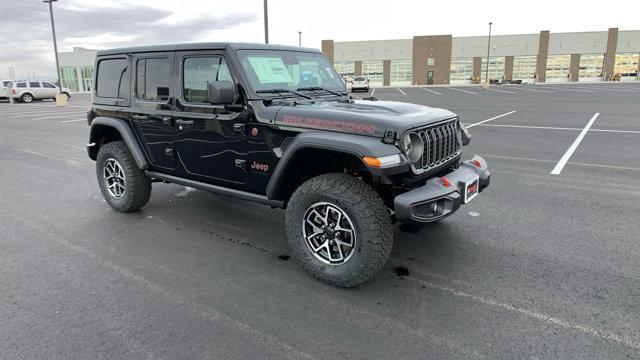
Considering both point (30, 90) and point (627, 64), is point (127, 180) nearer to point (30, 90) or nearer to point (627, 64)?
point (30, 90)

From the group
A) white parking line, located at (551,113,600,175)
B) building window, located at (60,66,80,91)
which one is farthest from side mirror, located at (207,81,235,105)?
building window, located at (60,66,80,91)

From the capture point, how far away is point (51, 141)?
1129 centimetres

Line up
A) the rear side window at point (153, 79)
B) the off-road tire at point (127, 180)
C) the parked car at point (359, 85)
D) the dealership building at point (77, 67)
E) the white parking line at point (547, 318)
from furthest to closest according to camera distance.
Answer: the dealership building at point (77, 67), the parked car at point (359, 85), the off-road tire at point (127, 180), the rear side window at point (153, 79), the white parking line at point (547, 318)

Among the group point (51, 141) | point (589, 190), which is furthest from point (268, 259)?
point (51, 141)

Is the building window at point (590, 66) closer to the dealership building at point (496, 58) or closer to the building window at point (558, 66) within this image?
the dealership building at point (496, 58)

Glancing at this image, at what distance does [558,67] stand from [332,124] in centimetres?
6766

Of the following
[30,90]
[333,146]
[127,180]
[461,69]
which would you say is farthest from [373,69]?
[333,146]

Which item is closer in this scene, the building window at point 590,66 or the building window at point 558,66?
the building window at point 590,66

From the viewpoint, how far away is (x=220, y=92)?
3.57m

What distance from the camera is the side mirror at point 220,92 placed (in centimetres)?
357

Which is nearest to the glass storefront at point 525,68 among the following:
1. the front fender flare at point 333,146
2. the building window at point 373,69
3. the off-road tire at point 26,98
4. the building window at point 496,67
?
the building window at point 496,67

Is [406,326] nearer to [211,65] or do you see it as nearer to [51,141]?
[211,65]

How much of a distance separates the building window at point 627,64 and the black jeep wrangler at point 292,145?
68.8m

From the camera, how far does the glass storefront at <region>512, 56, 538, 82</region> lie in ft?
200
